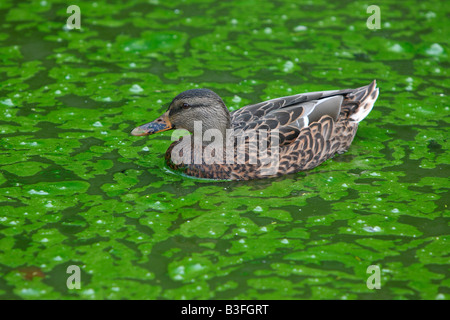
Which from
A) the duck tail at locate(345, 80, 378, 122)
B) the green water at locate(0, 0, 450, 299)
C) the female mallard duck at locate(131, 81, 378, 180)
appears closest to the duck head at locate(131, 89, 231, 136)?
the female mallard duck at locate(131, 81, 378, 180)

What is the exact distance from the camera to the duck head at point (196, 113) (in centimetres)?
827

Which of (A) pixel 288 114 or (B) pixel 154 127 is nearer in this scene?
(B) pixel 154 127

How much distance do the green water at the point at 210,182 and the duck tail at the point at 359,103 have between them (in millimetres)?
469

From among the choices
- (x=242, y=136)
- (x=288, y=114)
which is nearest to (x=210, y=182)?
(x=242, y=136)

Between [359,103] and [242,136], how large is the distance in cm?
203

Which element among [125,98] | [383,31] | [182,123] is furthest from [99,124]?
[383,31]

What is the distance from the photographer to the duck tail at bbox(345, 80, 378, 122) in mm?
9133

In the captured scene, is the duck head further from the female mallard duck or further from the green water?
the green water

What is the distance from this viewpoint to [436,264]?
21.6ft

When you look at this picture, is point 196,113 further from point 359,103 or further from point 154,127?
point 359,103

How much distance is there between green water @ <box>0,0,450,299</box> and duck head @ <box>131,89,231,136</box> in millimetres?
618

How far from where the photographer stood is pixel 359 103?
30.0 feet

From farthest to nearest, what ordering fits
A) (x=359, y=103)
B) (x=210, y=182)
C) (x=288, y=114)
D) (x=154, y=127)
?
1. (x=359, y=103)
2. (x=288, y=114)
3. (x=154, y=127)
4. (x=210, y=182)

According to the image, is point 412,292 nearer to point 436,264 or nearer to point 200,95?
point 436,264
